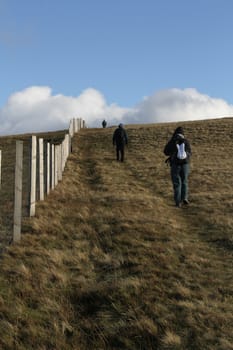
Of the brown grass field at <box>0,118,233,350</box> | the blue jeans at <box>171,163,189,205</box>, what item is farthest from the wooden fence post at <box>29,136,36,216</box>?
the blue jeans at <box>171,163,189,205</box>

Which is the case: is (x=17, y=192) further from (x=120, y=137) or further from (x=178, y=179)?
(x=120, y=137)

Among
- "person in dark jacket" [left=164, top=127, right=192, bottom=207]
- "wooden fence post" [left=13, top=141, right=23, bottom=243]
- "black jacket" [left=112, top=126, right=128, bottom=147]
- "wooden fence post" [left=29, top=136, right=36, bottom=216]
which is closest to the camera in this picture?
"wooden fence post" [left=13, top=141, right=23, bottom=243]

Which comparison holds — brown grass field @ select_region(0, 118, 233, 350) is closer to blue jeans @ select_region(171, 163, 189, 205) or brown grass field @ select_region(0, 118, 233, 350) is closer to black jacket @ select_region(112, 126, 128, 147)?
blue jeans @ select_region(171, 163, 189, 205)

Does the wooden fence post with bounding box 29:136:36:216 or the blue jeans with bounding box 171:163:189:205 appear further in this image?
the blue jeans with bounding box 171:163:189:205

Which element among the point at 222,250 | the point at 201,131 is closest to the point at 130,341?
the point at 222,250

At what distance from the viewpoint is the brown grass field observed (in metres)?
4.87

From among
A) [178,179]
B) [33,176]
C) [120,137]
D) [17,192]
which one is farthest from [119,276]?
[120,137]

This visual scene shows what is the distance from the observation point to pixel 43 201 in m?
12.0

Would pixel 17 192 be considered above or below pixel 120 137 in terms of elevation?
below

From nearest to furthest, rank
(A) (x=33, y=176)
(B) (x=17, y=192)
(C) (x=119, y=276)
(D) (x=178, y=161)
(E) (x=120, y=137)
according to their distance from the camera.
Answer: (C) (x=119, y=276) < (B) (x=17, y=192) < (A) (x=33, y=176) < (D) (x=178, y=161) < (E) (x=120, y=137)

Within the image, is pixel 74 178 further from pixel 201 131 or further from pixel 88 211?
pixel 201 131

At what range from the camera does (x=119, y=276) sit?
662 centimetres

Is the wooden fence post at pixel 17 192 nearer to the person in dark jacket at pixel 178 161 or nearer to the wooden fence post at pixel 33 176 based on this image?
the wooden fence post at pixel 33 176

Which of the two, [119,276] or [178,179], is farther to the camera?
[178,179]
